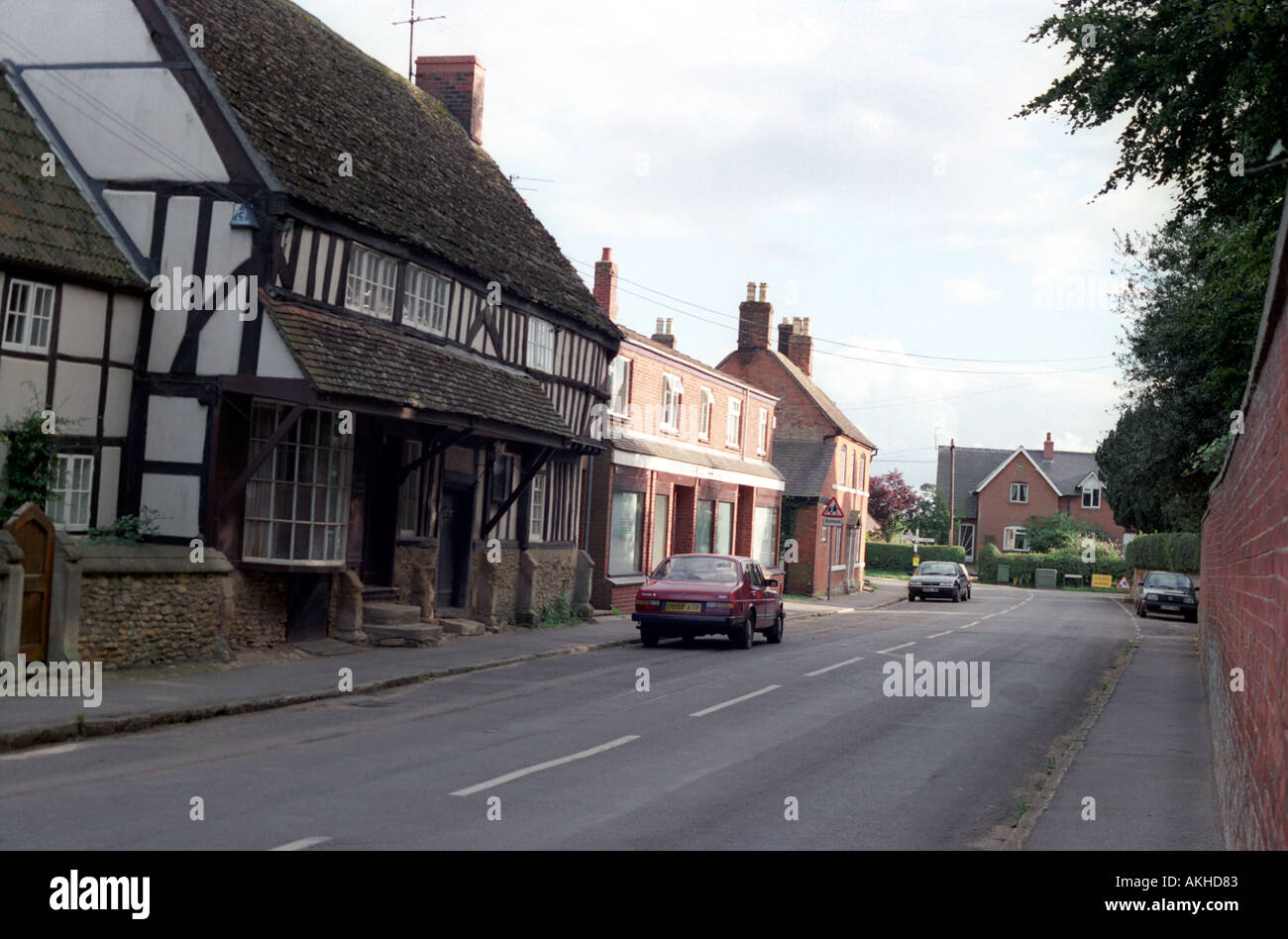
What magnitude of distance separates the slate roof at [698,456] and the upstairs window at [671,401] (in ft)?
2.01

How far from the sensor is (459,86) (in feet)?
98.4

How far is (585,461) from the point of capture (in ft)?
95.6

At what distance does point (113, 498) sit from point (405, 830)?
35.7 feet

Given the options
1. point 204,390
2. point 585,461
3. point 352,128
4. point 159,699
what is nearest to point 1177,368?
point 585,461

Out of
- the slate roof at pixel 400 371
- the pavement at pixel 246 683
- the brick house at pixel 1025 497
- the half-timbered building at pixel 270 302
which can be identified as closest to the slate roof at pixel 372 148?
the half-timbered building at pixel 270 302

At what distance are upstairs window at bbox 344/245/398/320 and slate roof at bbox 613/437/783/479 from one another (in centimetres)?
1064

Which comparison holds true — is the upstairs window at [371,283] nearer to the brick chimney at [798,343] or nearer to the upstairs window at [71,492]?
the upstairs window at [71,492]

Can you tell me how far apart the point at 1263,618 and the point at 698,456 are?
3113 centimetres

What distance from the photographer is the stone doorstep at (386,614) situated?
65.4 feet

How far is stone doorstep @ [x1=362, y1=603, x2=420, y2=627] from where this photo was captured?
19.9m

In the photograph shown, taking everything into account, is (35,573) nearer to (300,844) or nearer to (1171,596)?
(300,844)

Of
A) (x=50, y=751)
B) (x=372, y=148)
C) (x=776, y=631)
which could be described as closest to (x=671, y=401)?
(x=776, y=631)

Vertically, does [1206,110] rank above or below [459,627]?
above
